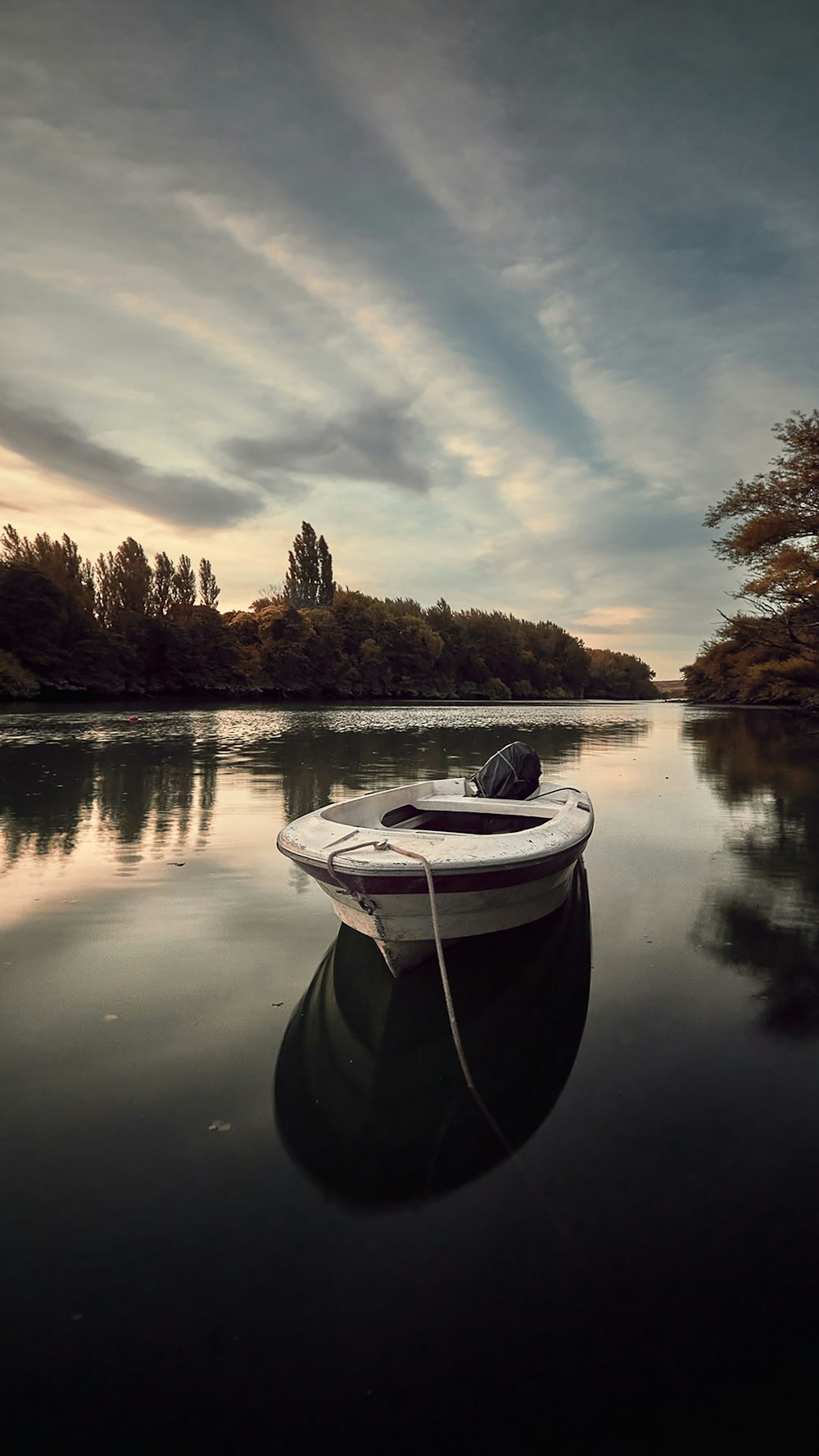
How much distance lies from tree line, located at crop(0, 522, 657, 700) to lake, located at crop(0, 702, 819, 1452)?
52.5 m

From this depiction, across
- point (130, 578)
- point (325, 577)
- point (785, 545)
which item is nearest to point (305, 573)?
point (325, 577)

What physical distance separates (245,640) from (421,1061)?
301ft

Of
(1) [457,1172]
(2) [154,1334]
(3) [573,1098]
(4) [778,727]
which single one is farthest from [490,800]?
(4) [778,727]

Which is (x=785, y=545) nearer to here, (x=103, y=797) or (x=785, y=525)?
(x=785, y=525)

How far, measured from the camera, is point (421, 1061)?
3955 mm

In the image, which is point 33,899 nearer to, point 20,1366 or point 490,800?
point 490,800

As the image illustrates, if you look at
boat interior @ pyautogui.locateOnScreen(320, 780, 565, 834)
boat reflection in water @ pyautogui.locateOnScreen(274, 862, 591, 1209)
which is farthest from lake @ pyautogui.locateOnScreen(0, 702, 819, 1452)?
boat interior @ pyautogui.locateOnScreen(320, 780, 565, 834)

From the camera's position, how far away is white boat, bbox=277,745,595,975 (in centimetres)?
421

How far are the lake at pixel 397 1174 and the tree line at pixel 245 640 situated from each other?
52486 mm

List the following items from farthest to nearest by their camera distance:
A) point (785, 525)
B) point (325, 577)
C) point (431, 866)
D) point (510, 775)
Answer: point (325, 577) < point (785, 525) < point (510, 775) < point (431, 866)

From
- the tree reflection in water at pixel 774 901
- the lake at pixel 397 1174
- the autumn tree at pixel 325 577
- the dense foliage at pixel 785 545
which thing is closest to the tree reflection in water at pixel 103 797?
the lake at pixel 397 1174

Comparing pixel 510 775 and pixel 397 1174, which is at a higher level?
pixel 510 775

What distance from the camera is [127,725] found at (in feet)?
Result: 107

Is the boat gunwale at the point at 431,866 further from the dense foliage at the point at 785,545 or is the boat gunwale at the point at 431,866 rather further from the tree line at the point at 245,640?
the tree line at the point at 245,640
